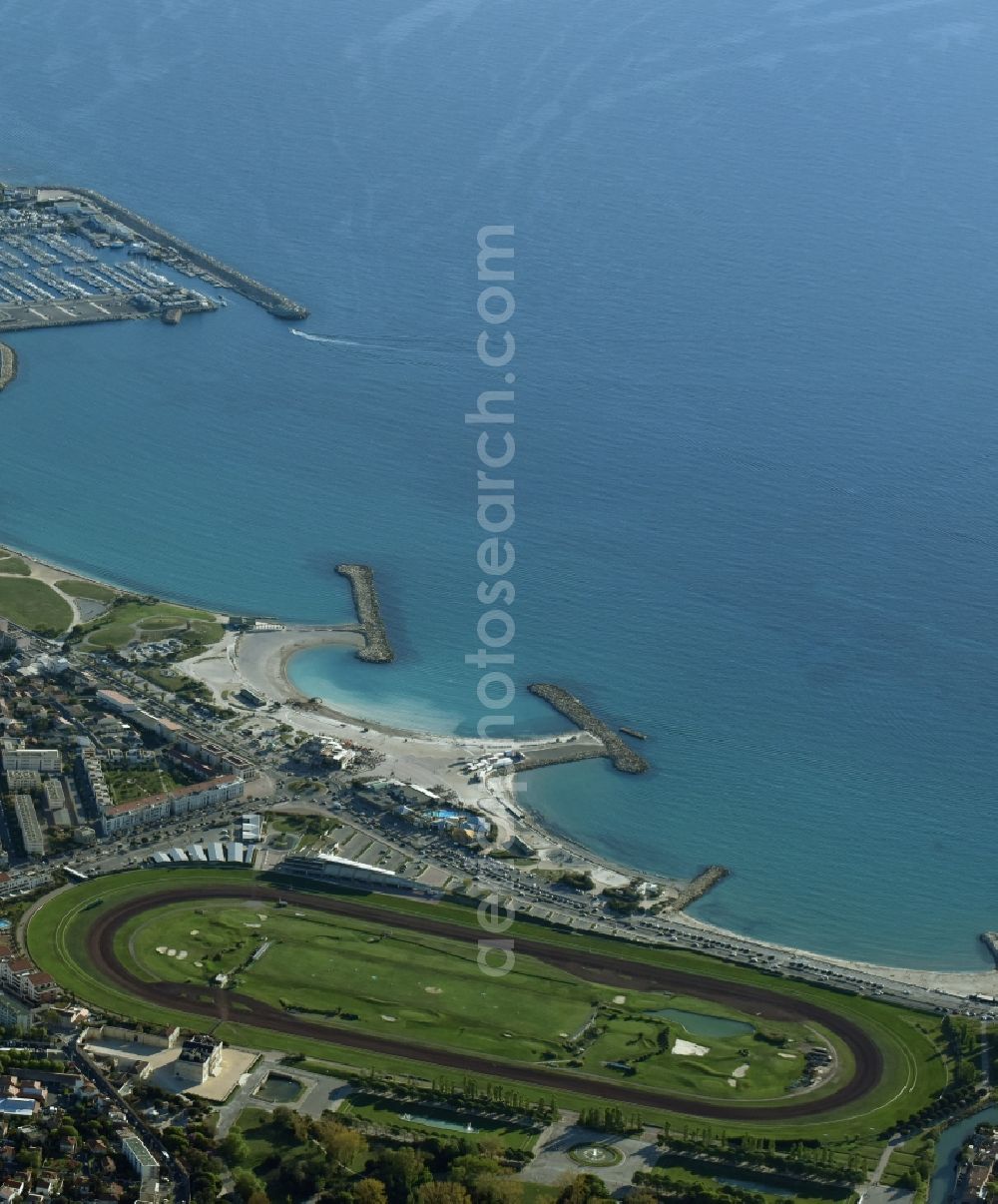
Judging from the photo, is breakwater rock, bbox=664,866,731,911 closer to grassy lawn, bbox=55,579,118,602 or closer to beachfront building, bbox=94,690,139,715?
beachfront building, bbox=94,690,139,715

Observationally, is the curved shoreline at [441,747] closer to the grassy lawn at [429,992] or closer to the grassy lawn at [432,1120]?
the grassy lawn at [429,992]

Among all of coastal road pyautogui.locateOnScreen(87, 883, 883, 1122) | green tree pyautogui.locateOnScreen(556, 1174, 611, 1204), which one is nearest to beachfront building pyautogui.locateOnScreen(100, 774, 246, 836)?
coastal road pyautogui.locateOnScreen(87, 883, 883, 1122)

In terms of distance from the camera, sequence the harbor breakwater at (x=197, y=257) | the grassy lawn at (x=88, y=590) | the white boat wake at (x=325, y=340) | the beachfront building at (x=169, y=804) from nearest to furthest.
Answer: the beachfront building at (x=169, y=804) < the grassy lawn at (x=88, y=590) < the white boat wake at (x=325, y=340) < the harbor breakwater at (x=197, y=257)

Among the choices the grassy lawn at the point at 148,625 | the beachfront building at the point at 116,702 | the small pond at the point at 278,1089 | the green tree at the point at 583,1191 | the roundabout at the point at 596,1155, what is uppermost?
the grassy lawn at the point at 148,625

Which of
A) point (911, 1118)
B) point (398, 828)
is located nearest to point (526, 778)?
point (398, 828)

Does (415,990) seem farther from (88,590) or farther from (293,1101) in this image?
(88,590)

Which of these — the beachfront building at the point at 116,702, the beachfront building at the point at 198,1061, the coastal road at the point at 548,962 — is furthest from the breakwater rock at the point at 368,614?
the beachfront building at the point at 198,1061
